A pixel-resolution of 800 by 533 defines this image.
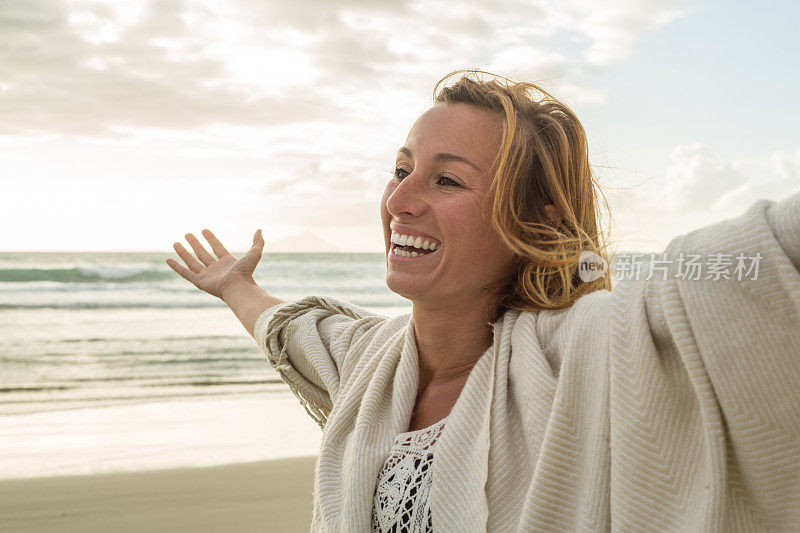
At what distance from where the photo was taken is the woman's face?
1.79 m

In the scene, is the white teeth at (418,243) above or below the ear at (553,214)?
below

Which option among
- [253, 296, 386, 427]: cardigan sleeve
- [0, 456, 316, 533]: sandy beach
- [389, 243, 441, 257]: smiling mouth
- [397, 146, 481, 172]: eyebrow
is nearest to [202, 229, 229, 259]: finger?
[253, 296, 386, 427]: cardigan sleeve

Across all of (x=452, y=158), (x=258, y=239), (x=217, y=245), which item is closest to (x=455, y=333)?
(x=452, y=158)

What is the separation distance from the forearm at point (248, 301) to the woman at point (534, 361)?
2.6 inches

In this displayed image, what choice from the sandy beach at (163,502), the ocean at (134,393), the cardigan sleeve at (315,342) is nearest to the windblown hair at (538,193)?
the cardigan sleeve at (315,342)

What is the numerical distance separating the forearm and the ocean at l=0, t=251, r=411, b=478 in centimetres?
224

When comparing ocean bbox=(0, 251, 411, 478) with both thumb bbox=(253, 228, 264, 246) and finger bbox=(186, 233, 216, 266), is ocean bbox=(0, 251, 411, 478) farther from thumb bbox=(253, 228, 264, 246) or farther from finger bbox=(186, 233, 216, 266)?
thumb bbox=(253, 228, 264, 246)

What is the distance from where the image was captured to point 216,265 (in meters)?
2.77

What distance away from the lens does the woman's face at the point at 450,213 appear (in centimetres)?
179

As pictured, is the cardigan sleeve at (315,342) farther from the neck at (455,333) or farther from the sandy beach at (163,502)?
the sandy beach at (163,502)

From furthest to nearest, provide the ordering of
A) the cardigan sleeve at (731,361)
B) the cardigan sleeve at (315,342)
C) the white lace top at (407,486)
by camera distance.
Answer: the cardigan sleeve at (315,342), the white lace top at (407,486), the cardigan sleeve at (731,361)

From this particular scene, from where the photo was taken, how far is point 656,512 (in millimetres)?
1199

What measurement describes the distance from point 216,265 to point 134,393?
4.02 meters

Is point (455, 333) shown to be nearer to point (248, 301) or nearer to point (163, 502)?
point (248, 301)
